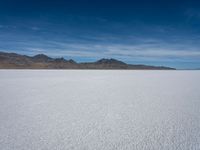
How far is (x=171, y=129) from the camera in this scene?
8.99ft

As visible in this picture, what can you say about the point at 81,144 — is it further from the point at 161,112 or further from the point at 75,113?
the point at 161,112

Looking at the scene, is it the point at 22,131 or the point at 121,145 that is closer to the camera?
the point at 121,145

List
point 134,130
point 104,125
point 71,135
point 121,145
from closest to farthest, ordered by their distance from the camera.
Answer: point 121,145 → point 71,135 → point 134,130 → point 104,125

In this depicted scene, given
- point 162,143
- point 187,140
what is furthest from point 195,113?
point 162,143

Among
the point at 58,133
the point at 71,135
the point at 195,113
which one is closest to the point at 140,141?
the point at 71,135

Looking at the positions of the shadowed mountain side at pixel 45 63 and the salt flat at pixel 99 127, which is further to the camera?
the shadowed mountain side at pixel 45 63

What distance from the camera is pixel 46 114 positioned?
3496mm

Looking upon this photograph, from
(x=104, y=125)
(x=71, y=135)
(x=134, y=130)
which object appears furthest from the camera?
(x=104, y=125)

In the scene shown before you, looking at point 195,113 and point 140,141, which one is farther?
point 195,113

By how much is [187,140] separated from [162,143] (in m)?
0.34

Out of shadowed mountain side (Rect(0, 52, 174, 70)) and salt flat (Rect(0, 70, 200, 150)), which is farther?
shadowed mountain side (Rect(0, 52, 174, 70))

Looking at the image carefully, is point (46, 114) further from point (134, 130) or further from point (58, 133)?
point (134, 130)

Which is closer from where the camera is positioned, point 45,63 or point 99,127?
point 99,127

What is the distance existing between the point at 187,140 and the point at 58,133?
5.35 feet
